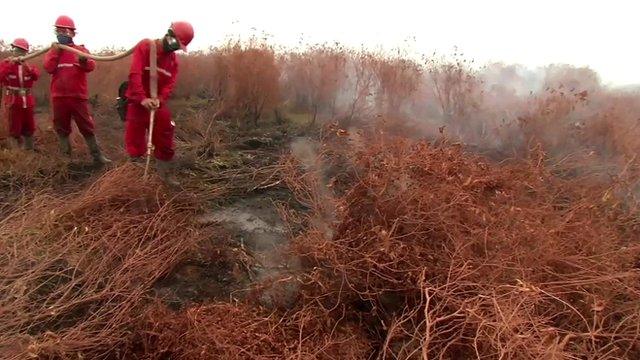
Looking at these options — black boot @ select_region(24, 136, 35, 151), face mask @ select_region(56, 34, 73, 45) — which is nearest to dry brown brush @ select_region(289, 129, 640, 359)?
face mask @ select_region(56, 34, 73, 45)

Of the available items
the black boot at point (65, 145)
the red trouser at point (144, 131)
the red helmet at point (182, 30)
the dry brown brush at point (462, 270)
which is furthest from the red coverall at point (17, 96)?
the dry brown brush at point (462, 270)

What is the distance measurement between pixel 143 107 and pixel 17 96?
2.16 meters

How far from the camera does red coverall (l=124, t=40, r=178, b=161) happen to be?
4398 millimetres

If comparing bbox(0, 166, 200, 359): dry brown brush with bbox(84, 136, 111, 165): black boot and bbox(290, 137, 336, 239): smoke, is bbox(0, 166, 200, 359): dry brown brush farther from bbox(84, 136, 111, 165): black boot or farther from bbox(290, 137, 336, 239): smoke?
bbox(84, 136, 111, 165): black boot

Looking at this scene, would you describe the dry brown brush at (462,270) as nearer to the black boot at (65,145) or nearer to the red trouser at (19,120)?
the black boot at (65,145)

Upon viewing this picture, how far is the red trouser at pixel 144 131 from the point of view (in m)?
4.53

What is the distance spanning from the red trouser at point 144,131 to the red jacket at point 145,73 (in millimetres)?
122

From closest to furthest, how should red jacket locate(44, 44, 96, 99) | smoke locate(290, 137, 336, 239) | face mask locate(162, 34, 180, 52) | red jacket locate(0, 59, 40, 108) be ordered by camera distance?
smoke locate(290, 137, 336, 239) < face mask locate(162, 34, 180, 52) < red jacket locate(44, 44, 96, 99) < red jacket locate(0, 59, 40, 108)

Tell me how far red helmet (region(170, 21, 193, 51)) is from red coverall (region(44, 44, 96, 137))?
4.06 ft

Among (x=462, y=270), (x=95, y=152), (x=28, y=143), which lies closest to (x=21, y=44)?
(x=28, y=143)

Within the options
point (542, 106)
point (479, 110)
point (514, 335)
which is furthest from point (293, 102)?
point (514, 335)

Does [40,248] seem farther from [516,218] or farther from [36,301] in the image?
[516,218]

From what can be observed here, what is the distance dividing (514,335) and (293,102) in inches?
254

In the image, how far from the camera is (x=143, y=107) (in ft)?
14.8
